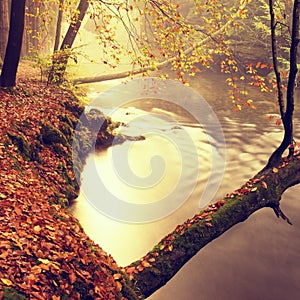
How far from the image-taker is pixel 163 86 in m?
27.7

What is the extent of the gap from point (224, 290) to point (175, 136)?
10221 mm

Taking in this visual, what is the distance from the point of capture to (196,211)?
1038cm

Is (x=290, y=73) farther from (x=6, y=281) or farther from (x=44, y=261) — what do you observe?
(x=6, y=281)

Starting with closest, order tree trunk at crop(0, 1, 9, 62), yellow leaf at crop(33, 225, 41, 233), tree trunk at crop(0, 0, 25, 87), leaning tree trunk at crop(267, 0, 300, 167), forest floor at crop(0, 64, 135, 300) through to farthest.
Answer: forest floor at crop(0, 64, 135, 300) → yellow leaf at crop(33, 225, 41, 233) → leaning tree trunk at crop(267, 0, 300, 167) → tree trunk at crop(0, 0, 25, 87) → tree trunk at crop(0, 1, 9, 62)

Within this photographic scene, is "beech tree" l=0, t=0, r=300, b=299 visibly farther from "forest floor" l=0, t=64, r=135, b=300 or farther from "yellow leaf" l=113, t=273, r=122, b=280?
"forest floor" l=0, t=64, r=135, b=300

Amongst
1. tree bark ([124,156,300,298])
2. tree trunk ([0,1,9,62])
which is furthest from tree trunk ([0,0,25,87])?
tree bark ([124,156,300,298])

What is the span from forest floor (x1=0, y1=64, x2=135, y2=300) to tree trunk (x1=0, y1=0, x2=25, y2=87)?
47 centimetres

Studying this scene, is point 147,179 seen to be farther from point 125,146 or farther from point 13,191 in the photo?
point 13,191

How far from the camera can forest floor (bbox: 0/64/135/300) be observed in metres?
4.20

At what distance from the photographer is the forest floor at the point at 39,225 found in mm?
4203

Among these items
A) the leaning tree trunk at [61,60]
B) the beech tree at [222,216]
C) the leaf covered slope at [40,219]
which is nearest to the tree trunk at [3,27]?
the leaning tree trunk at [61,60]

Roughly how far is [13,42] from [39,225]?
6848 millimetres

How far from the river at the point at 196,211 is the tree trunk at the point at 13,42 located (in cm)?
399

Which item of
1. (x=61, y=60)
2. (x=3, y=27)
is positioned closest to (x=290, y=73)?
(x=61, y=60)
